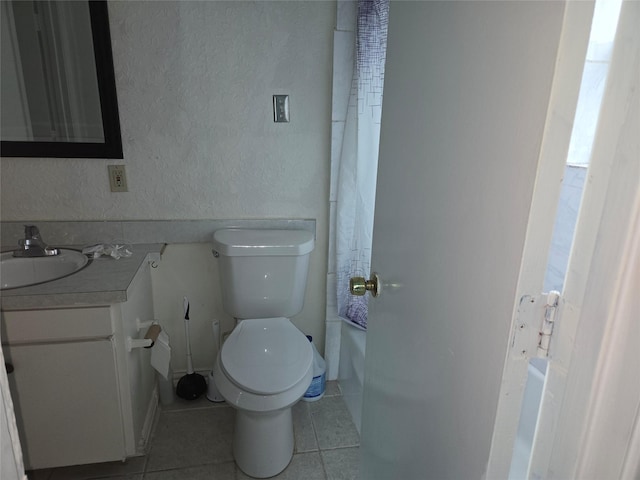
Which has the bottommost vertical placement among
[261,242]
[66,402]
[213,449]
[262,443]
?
[213,449]

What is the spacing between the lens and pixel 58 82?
5.19 ft

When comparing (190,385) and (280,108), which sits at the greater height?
(280,108)

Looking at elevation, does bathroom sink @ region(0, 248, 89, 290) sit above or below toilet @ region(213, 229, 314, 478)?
above

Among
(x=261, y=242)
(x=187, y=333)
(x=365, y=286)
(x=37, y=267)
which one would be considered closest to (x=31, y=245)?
(x=37, y=267)

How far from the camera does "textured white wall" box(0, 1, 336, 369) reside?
1.62m

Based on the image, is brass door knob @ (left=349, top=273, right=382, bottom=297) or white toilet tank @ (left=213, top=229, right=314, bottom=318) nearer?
brass door knob @ (left=349, top=273, right=382, bottom=297)

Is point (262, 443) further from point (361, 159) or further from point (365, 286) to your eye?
point (361, 159)

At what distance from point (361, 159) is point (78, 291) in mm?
1138

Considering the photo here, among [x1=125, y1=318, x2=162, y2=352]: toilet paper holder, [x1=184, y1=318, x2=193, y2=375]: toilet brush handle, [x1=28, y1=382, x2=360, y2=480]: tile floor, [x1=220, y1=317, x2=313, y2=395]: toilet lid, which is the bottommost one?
[x1=28, y1=382, x2=360, y2=480]: tile floor

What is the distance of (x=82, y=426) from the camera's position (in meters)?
1.37

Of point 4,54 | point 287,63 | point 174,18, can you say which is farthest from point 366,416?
point 4,54

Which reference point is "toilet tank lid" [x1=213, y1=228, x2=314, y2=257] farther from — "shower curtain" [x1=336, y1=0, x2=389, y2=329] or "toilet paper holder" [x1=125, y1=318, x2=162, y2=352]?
"toilet paper holder" [x1=125, y1=318, x2=162, y2=352]

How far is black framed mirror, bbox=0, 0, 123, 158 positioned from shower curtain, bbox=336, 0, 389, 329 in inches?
38.5

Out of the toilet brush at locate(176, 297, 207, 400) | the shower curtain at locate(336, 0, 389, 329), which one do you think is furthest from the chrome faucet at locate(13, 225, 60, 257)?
the shower curtain at locate(336, 0, 389, 329)
